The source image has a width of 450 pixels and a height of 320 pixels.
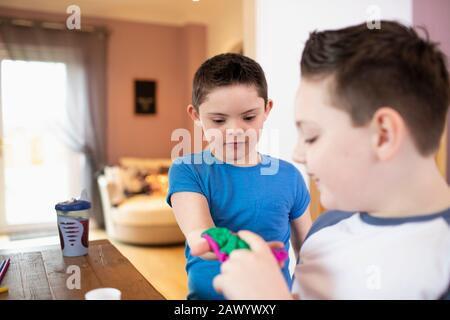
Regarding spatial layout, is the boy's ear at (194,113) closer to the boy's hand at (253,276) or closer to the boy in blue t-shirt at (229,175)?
the boy in blue t-shirt at (229,175)

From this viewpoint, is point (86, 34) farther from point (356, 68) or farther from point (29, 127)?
point (356, 68)

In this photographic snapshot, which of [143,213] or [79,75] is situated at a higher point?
[79,75]

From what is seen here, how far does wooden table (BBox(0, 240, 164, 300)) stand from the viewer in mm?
647

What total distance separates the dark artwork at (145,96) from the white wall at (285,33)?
2939 mm

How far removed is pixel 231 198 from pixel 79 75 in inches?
139

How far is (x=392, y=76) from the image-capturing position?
0.43 metres

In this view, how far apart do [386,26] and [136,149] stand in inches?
152

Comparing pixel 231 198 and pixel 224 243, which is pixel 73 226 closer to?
pixel 231 198

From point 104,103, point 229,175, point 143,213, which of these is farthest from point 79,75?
point 229,175

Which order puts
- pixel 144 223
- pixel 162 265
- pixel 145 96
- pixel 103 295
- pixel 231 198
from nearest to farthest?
pixel 103 295 → pixel 231 198 → pixel 162 265 → pixel 144 223 → pixel 145 96

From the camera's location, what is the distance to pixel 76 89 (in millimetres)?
3799

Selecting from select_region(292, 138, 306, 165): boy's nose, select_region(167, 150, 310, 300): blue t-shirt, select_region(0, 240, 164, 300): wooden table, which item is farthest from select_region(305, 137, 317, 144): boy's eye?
select_region(0, 240, 164, 300): wooden table

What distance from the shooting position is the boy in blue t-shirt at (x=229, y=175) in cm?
65

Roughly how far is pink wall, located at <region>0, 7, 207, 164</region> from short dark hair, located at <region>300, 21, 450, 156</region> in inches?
146
